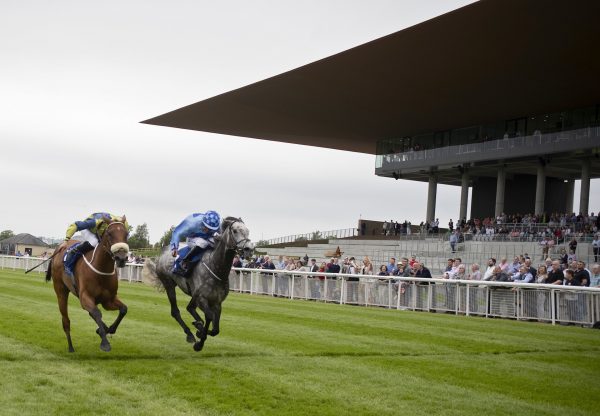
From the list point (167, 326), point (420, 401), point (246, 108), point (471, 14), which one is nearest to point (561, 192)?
point (246, 108)

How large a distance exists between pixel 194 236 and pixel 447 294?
869 centimetres

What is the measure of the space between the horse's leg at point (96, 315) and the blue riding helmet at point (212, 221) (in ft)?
5.21

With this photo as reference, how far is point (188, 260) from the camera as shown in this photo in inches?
348

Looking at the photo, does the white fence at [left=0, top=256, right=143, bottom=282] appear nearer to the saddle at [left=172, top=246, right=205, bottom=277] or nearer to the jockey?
the jockey

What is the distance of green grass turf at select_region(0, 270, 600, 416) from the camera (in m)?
5.71

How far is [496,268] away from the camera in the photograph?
1644cm

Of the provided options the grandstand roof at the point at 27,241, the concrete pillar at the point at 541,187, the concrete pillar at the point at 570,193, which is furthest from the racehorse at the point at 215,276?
the grandstand roof at the point at 27,241

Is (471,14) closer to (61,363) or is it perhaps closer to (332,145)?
(61,363)

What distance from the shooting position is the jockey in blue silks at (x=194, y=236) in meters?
8.85

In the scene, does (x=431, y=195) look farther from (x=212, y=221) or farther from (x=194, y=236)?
(x=212, y=221)

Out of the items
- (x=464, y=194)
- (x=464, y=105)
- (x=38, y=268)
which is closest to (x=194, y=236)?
(x=38, y=268)

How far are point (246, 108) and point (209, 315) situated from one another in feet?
101

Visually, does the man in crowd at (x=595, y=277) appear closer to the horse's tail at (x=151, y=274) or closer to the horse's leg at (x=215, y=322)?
the horse's tail at (x=151, y=274)

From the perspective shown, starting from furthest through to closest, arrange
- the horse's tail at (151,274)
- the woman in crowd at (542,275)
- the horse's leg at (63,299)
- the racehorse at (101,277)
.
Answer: the woman in crowd at (542,275) < the horse's tail at (151,274) < the horse's leg at (63,299) < the racehorse at (101,277)
